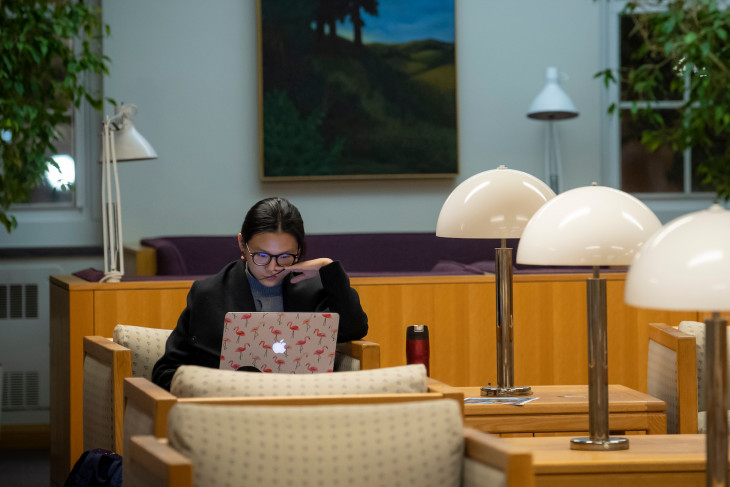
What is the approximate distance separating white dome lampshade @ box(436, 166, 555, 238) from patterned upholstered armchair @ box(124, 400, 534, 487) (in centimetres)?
107

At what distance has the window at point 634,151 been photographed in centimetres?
654

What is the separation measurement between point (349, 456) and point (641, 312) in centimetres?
245

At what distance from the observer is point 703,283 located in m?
1.47

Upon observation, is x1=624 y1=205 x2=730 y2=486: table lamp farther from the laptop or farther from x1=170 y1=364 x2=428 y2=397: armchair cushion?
the laptop

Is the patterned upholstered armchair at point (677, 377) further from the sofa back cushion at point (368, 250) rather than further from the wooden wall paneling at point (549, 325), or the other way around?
the sofa back cushion at point (368, 250)

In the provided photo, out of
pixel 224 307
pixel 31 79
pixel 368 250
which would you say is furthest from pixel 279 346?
pixel 368 250

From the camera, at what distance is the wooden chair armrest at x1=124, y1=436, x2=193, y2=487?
1.49 metres

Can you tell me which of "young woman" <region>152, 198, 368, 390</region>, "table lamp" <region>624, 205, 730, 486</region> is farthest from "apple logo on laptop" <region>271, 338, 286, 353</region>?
"table lamp" <region>624, 205, 730, 486</region>

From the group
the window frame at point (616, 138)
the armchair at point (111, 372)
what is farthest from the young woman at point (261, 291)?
the window frame at point (616, 138)

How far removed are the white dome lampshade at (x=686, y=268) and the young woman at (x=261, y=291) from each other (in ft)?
4.43

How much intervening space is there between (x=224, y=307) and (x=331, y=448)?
119cm

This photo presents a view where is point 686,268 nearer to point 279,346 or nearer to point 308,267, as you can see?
point 279,346

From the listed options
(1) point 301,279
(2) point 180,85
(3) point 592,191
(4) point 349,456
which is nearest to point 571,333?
(1) point 301,279

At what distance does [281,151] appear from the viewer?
→ 6301mm
